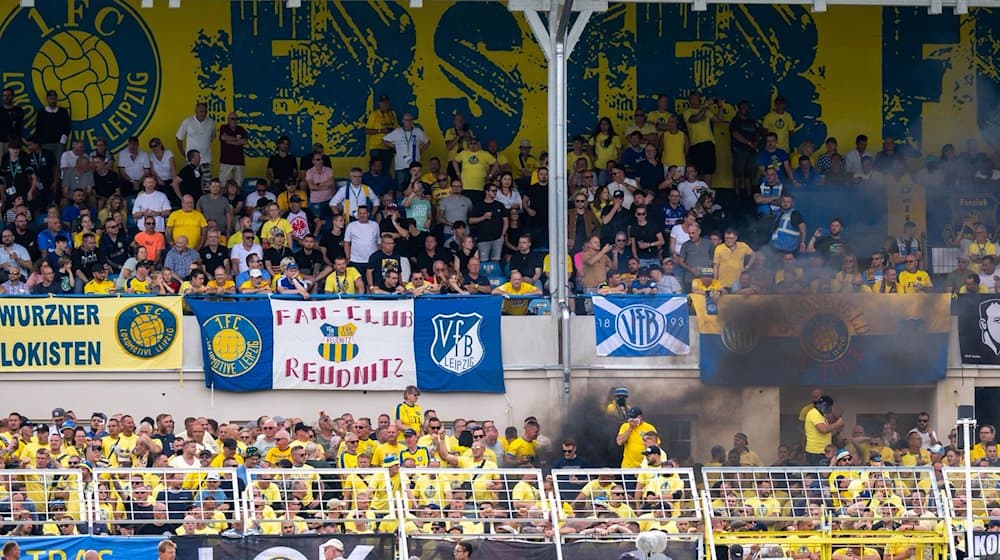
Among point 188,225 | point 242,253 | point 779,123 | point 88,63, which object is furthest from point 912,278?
point 88,63

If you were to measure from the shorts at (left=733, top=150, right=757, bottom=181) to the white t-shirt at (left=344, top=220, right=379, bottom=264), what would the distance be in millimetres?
4993

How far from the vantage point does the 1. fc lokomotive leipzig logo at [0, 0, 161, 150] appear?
27.5m

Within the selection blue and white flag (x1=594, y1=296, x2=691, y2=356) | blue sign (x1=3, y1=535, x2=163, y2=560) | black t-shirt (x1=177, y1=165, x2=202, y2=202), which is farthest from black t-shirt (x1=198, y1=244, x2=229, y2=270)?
blue sign (x1=3, y1=535, x2=163, y2=560)

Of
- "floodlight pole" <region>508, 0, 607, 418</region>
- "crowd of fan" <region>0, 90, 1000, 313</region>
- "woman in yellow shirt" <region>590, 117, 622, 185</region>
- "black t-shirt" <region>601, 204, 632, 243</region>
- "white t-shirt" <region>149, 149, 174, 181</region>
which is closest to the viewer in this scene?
"floodlight pole" <region>508, 0, 607, 418</region>

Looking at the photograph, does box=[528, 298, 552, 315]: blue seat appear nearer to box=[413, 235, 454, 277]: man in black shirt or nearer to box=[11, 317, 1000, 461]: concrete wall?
box=[11, 317, 1000, 461]: concrete wall

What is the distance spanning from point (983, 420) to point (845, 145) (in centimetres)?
558

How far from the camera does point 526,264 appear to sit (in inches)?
944

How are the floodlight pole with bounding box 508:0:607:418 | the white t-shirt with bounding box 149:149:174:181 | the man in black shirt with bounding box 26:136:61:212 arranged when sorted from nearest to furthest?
the floodlight pole with bounding box 508:0:607:418, the man in black shirt with bounding box 26:136:61:212, the white t-shirt with bounding box 149:149:174:181

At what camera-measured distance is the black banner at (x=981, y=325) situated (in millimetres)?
23172

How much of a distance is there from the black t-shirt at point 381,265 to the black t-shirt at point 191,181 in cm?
317

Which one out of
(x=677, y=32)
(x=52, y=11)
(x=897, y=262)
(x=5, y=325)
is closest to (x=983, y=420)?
(x=897, y=262)

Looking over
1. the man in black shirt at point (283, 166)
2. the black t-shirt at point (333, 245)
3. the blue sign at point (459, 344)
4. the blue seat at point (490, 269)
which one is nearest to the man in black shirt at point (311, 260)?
the black t-shirt at point (333, 245)

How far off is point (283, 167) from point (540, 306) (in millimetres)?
4725

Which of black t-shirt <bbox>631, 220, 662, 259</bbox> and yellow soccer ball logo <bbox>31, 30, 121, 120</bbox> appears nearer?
black t-shirt <bbox>631, 220, 662, 259</bbox>
